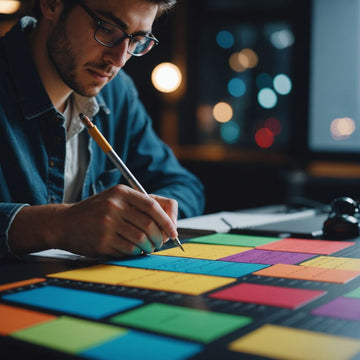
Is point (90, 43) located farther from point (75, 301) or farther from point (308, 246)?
point (75, 301)

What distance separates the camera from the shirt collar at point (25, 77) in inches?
57.0

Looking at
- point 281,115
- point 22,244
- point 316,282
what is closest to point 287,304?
point 316,282

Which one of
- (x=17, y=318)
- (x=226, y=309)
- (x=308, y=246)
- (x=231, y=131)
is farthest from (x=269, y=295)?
(x=231, y=131)

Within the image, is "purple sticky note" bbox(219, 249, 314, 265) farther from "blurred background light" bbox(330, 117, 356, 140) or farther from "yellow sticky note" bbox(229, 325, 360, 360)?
"blurred background light" bbox(330, 117, 356, 140)

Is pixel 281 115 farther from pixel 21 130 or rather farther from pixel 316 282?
pixel 316 282

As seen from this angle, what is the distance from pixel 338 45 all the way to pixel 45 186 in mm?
3311

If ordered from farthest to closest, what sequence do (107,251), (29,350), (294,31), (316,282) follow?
A: 1. (294,31)
2. (107,251)
3. (316,282)
4. (29,350)

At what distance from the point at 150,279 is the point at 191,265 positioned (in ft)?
0.44

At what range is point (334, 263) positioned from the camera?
1.00 meters

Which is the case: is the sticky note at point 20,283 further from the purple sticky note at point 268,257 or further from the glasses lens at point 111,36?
the glasses lens at point 111,36

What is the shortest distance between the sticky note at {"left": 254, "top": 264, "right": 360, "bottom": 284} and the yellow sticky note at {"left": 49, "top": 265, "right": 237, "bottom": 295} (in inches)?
3.7

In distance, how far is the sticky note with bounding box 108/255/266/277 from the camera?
0.91m

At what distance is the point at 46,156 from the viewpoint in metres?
1.51

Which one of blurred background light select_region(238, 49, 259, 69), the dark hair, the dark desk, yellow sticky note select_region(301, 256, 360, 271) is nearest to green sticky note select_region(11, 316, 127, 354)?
the dark desk
